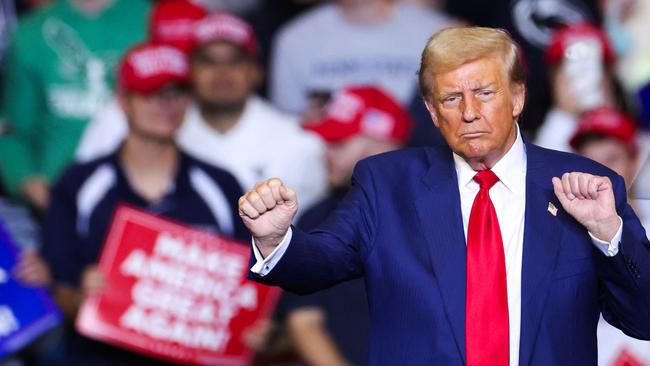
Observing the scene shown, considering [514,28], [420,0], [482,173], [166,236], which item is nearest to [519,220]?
[482,173]

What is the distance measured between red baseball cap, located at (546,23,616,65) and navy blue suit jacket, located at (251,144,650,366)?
3045 millimetres

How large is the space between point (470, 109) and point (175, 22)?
147 inches

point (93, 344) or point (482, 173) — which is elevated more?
point (482, 173)

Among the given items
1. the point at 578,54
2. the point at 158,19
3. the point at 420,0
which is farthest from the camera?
the point at 420,0

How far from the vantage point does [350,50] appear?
653cm

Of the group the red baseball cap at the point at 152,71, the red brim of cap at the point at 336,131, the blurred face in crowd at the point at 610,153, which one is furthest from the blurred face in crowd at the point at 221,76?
the blurred face in crowd at the point at 610,153

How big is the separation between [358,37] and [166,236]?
1848 mm

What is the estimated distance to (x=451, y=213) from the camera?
115 inches

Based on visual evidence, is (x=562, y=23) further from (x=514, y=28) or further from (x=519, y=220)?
(x=519, y=220)

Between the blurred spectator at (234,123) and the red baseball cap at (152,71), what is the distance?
437 mm

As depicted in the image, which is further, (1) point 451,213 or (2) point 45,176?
(2) point 45,176

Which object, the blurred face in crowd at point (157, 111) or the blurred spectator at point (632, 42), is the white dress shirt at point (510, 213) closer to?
the blurred face in crowd at point (157, 111)

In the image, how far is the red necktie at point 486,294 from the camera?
2824 millimetres

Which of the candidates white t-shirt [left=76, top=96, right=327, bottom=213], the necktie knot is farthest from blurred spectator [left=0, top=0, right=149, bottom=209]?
the necktie knot
